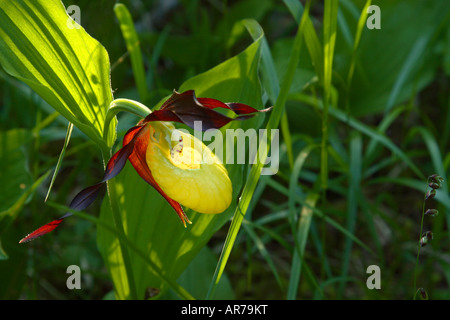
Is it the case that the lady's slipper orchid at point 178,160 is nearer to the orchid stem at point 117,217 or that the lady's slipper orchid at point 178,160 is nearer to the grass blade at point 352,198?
the orchid stem at point 117,217

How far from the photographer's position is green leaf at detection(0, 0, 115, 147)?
27.7 inches

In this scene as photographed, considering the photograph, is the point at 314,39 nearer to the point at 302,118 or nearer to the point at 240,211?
the point at 240,211

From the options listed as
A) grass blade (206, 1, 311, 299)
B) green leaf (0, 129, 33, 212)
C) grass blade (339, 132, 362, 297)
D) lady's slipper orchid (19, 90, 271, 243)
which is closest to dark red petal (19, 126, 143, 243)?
lady's slipper orchid (19, 90, 271, 243)

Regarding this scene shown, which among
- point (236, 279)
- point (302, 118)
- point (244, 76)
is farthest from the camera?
point (302, 118)

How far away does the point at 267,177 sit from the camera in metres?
1.09

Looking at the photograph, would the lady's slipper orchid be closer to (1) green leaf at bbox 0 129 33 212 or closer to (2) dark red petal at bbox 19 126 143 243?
(2) dark red petal at bbox 19 126 143 243

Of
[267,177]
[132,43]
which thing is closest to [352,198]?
[267,177]

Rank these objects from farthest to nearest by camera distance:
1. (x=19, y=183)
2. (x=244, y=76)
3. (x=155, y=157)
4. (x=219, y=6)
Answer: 1. (x=219, y=6)
2. (x=19, y=183)
3. (x=244, y=76)
4. (x=155, y=157)

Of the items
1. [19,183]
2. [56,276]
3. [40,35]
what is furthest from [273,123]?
[56,276]

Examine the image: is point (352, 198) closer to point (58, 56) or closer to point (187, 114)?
point (187, 114)

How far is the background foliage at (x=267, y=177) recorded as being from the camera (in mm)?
877

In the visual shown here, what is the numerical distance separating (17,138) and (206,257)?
58cm

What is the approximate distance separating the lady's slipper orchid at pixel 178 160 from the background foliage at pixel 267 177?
8cm

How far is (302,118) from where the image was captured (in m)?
1.52
